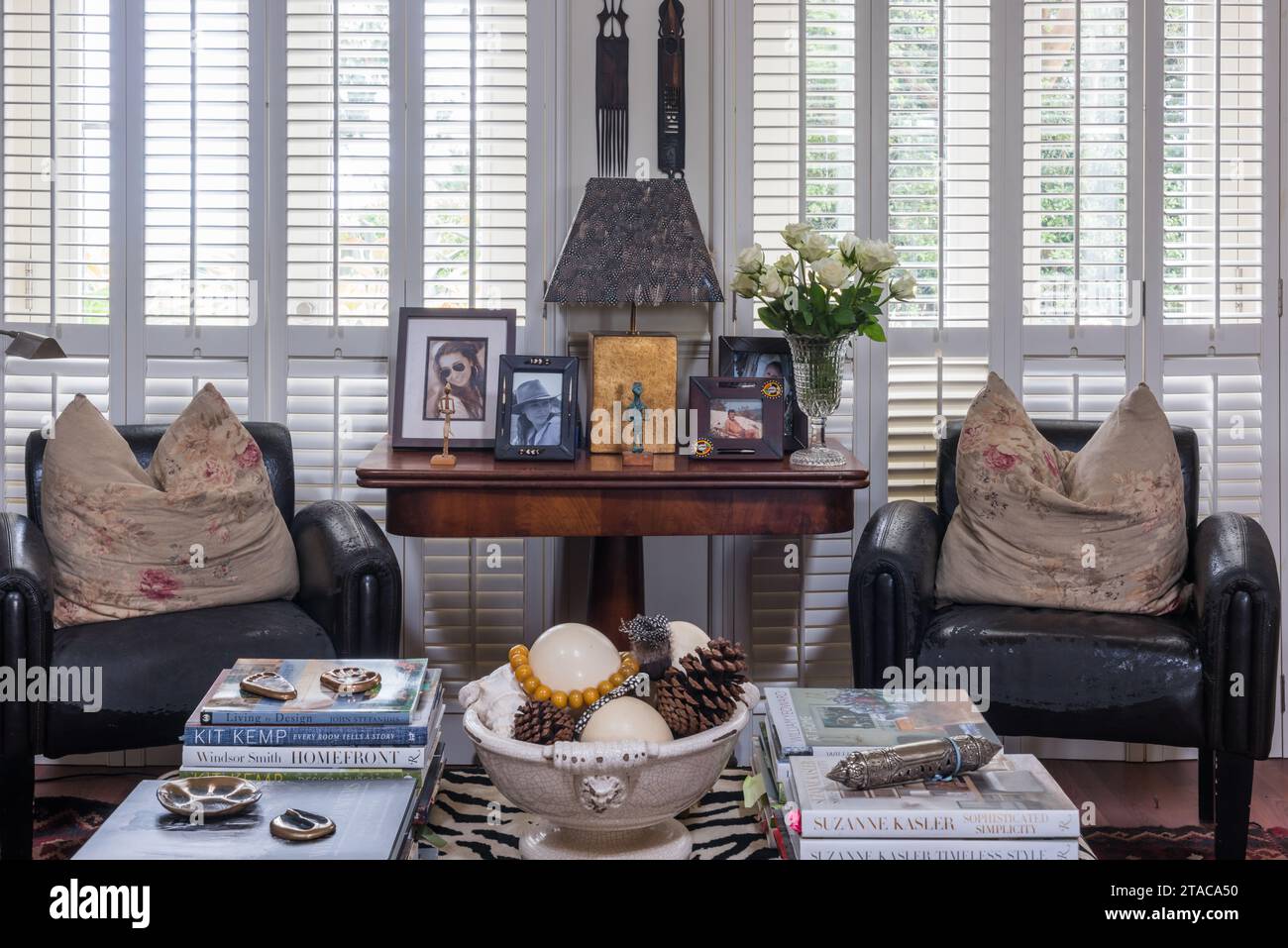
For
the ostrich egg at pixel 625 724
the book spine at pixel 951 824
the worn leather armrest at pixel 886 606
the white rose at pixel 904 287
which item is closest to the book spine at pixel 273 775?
the ostrich egg at pixel 625 724

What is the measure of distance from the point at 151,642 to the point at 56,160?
4.47ft

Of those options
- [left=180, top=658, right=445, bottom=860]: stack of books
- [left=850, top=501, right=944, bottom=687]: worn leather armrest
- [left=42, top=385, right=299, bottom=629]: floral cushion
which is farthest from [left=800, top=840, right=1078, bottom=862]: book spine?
[left=42, top=385, right=299, bottom=629]: floral cushion

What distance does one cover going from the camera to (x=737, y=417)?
2857 millimetres

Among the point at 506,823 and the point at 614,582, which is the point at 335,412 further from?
the point at 506,823

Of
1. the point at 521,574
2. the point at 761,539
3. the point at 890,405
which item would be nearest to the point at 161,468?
the point at 521,574

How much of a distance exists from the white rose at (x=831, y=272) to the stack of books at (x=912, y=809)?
1.37 m

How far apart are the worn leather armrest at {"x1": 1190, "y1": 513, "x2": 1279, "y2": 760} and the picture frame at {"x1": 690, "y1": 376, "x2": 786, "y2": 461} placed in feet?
3.07

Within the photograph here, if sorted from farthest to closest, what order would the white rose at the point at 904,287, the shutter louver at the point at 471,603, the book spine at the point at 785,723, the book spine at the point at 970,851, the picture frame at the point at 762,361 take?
1. the shutter louver at the point at 471,603
2. the picture frame at the point at 762,361
3. the white rose at the point at 904,287
4. the book spine at the point at 785,723
5. the book spine at the point at 970,851

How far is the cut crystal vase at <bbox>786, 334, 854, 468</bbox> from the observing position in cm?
277

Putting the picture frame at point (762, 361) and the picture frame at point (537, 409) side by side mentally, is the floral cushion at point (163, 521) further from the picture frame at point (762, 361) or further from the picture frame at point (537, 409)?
the picture frame at point (762, 361)

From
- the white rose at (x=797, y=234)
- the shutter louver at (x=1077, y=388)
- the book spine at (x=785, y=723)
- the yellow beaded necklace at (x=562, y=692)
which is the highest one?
the white rose at (x=797, y=234)

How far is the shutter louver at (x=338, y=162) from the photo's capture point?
10.2 feet
